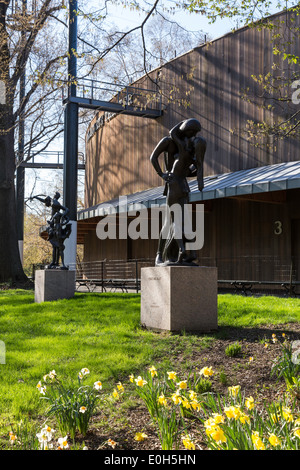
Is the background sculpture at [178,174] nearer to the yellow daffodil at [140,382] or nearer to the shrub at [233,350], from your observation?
the shrub at [233,350]

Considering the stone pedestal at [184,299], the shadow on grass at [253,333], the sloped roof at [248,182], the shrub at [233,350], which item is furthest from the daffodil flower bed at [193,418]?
the sloped roof at [248,182]

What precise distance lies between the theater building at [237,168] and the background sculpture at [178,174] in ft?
18.7

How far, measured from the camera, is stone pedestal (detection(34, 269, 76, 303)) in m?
13.8

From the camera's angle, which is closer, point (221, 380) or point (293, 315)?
point (221, 380)

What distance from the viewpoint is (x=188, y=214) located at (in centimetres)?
871

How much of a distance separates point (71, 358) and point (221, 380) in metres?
2.26

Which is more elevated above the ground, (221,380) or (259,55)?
(259,55)

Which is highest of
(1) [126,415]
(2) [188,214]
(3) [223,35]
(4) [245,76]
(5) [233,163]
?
(3) [223,35]

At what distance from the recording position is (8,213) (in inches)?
862

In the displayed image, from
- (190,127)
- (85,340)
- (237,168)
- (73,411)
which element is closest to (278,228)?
(237,168)
